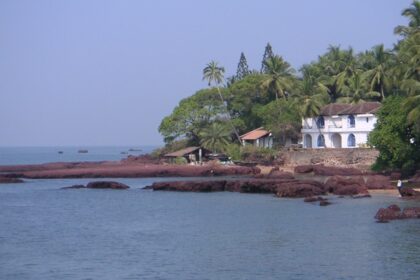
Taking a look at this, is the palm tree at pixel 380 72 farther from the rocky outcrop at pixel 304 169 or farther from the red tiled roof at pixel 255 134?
the rocky outcrop at pixel 304 169

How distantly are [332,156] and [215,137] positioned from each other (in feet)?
55.4

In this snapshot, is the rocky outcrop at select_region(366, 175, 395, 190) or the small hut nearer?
the rocky outcrop at select_region(366, 175, 395, 190)

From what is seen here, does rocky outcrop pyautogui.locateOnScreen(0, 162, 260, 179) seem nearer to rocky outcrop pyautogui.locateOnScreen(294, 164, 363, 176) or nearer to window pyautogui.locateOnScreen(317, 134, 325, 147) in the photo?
rocky outcrop pyautogui.locateOnScreen(294, 164, 363, 176)

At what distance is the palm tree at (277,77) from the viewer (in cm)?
9725

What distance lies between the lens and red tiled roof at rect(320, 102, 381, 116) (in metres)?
85.3

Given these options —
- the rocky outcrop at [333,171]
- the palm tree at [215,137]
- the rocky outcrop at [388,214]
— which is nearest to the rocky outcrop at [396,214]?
the rocky outcrop at [388,214]

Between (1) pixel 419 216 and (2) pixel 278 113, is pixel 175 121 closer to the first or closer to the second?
(2) pixel 278 113

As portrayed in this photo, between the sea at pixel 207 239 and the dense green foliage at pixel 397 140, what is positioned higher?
the dense green foliage at pixel 397 140

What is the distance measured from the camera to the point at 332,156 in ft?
275

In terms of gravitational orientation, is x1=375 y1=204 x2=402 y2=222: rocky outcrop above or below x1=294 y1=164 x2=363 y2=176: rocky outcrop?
below

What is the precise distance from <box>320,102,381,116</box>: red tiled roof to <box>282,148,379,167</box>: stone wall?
209 inches

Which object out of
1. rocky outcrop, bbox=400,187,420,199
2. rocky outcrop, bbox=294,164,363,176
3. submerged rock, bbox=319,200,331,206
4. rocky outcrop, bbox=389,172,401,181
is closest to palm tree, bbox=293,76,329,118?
rocky outcrop, bbox=294,164,363,176

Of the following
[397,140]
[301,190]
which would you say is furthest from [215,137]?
[301,190]

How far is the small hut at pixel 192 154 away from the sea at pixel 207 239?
40892 mm
